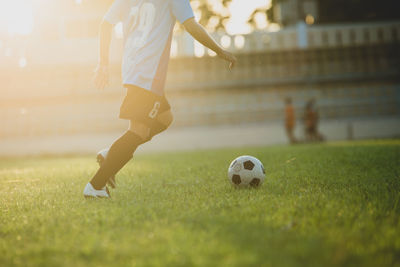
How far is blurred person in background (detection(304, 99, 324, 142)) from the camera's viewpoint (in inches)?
609

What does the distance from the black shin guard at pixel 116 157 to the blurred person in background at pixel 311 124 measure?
13533 millimetres

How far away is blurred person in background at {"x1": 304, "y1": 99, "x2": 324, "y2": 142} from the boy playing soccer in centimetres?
1315

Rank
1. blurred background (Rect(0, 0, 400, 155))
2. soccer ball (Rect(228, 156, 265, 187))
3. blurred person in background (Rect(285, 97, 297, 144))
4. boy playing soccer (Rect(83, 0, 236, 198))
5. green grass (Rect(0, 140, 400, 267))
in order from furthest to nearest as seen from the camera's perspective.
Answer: blurred background (Rect(0, 0, 400, 155)) → blurred person in background (Rect(285, 97, 297, 144)) → soccer ball (Rect(228, 156, 265, 187)) → boy playing soccer (Rect(83, 0, 236, 198)) → green grass (Rect(0, 140, 400, 267))

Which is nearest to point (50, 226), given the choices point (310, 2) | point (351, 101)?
point (351, 101)

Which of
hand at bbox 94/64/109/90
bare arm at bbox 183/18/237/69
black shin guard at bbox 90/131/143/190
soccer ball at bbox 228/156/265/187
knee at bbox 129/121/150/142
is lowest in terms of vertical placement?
soccer ball at bbox 228/156/265/187

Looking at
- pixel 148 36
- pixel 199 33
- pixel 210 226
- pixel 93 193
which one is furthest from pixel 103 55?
pixel 210 226

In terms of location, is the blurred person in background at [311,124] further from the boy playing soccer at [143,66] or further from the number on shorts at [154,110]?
the number on shorts at [154,110]

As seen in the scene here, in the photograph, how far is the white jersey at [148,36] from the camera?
286 cm

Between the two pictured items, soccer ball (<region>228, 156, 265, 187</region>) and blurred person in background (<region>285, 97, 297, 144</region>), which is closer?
soccer ball (<region>228, 156, 265, 187</region>)

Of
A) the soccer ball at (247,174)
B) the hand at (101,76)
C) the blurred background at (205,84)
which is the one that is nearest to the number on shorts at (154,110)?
the hand at (101,76)

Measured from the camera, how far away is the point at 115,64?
60.6 ft

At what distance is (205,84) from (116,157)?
52.6 ft

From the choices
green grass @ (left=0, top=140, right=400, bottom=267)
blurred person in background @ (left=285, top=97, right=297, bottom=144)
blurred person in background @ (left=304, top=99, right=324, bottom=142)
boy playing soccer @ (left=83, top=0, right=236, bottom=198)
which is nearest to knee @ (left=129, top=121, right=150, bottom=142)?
boy playing soccer @ (left=83, top=0, right=236, bottom=198)

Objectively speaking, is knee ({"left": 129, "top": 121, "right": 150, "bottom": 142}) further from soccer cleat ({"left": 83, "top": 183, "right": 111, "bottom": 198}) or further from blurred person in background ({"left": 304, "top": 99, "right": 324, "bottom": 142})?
blurred person in background ({"left": 304, "top": 99, "right": 324, "bottom": 142})
